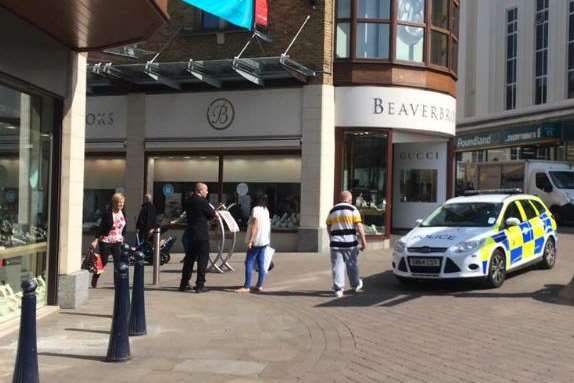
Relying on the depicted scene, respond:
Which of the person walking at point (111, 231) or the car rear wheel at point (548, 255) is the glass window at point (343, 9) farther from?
the person walking at point (111, 231)

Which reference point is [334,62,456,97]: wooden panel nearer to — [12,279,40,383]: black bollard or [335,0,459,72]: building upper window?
[335,0,459,72]: building upper window

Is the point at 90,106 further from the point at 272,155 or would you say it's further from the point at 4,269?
the point at 4,269

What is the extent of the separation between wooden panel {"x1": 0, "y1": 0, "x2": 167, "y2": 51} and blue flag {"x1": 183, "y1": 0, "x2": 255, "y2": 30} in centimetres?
94

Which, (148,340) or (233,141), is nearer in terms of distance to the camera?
(148,340)

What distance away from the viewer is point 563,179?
26250 mm

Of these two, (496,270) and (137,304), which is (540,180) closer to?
(496,270)

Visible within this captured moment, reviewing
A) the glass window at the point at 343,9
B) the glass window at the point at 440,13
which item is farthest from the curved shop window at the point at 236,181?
the glass window at the point at 440,13

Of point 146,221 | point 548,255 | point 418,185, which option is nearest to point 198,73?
point 146,221

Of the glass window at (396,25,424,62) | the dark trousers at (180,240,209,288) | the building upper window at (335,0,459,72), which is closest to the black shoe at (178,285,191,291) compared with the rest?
the dark trousers at (180,240,209,288)

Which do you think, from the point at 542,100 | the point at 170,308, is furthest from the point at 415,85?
the point at 542,100

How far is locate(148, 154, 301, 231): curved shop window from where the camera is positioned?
57.4 ft

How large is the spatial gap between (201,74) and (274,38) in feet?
7.23

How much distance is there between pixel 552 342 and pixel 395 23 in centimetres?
1181

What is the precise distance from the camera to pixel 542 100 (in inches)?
1561
